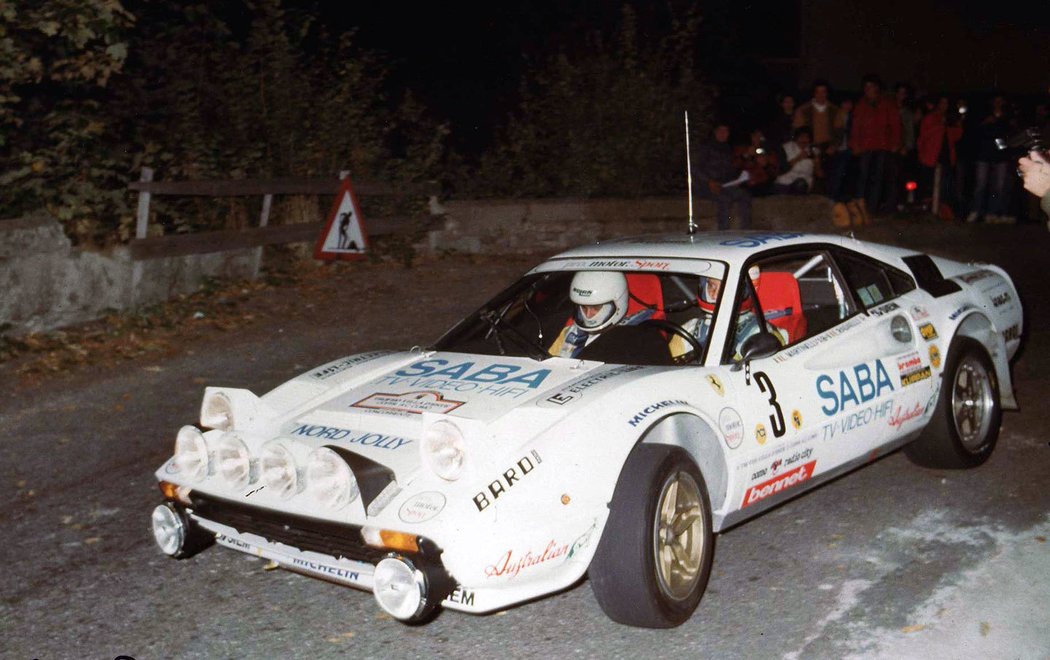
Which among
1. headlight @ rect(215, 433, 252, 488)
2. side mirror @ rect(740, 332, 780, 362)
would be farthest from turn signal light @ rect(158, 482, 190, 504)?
side mirror @ rect(740, 332, 780, 362)

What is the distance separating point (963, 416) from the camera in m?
6.22

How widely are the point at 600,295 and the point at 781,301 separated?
3.07 feet

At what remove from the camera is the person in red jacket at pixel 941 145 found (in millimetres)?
16094

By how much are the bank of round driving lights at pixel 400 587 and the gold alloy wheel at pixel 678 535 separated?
2.92ft

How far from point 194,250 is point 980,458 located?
7.95 m

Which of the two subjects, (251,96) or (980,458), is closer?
(980,458)

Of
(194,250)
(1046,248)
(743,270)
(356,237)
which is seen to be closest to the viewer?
(743,270)

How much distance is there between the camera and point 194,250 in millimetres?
11688

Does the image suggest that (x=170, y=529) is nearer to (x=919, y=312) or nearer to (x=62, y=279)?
(x=919, y=312)

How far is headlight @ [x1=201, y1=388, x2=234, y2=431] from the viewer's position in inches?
193

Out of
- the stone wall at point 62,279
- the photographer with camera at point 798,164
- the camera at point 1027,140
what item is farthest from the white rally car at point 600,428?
the photographer with camera at point 798,164

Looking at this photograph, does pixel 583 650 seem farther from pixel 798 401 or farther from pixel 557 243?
pixel 557 243

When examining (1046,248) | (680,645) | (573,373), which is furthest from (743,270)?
(1046,248)

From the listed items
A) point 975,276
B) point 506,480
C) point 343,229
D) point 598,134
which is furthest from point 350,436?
point 598,134
